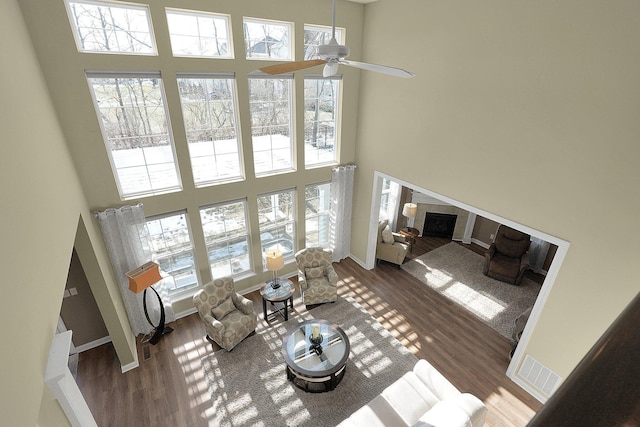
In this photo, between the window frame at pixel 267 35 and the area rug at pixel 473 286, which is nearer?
the window frame at pixel 267 35

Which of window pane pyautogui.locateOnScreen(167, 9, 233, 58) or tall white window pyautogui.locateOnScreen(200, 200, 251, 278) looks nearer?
window pane pyautogui.locateOnScreen(167, 9, 233, 58)

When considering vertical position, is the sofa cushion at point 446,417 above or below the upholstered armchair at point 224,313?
above

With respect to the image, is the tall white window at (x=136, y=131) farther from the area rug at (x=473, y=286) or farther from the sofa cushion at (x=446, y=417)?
the area rug at (x=473, y=286)

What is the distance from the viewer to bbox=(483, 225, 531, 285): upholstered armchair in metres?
6.93

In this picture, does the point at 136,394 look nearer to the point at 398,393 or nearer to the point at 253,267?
the point at 253,267

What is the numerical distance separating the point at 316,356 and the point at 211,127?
3.87 meters

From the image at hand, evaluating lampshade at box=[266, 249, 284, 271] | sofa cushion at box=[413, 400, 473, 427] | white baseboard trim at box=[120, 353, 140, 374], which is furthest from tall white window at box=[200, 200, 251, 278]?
sofa cushion at box=[413, 400, 473, 427]

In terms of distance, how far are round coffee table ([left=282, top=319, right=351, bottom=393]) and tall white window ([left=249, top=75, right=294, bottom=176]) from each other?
2.87m

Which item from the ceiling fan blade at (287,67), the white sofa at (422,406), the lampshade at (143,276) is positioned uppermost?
the ceiling fan blade at (287,67)

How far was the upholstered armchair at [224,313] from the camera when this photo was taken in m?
5.09

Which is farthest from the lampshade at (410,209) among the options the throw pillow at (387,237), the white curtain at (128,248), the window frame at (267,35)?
the white curtain at (128,248)

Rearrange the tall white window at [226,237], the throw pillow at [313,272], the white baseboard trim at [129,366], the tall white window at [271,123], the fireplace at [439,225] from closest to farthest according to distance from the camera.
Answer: the white baseboard trim at [129,366]
the tall white window at [271,123]
the tall white window at [226,237]
the throw pillow at [313,272]
the fireplace at [439,225]

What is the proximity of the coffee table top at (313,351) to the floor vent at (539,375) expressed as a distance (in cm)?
251

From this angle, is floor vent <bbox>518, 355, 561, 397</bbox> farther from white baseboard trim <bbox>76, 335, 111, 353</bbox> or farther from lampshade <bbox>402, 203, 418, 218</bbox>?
white baseboard trim <bbox>76, 335, 111, 353</bbox>
